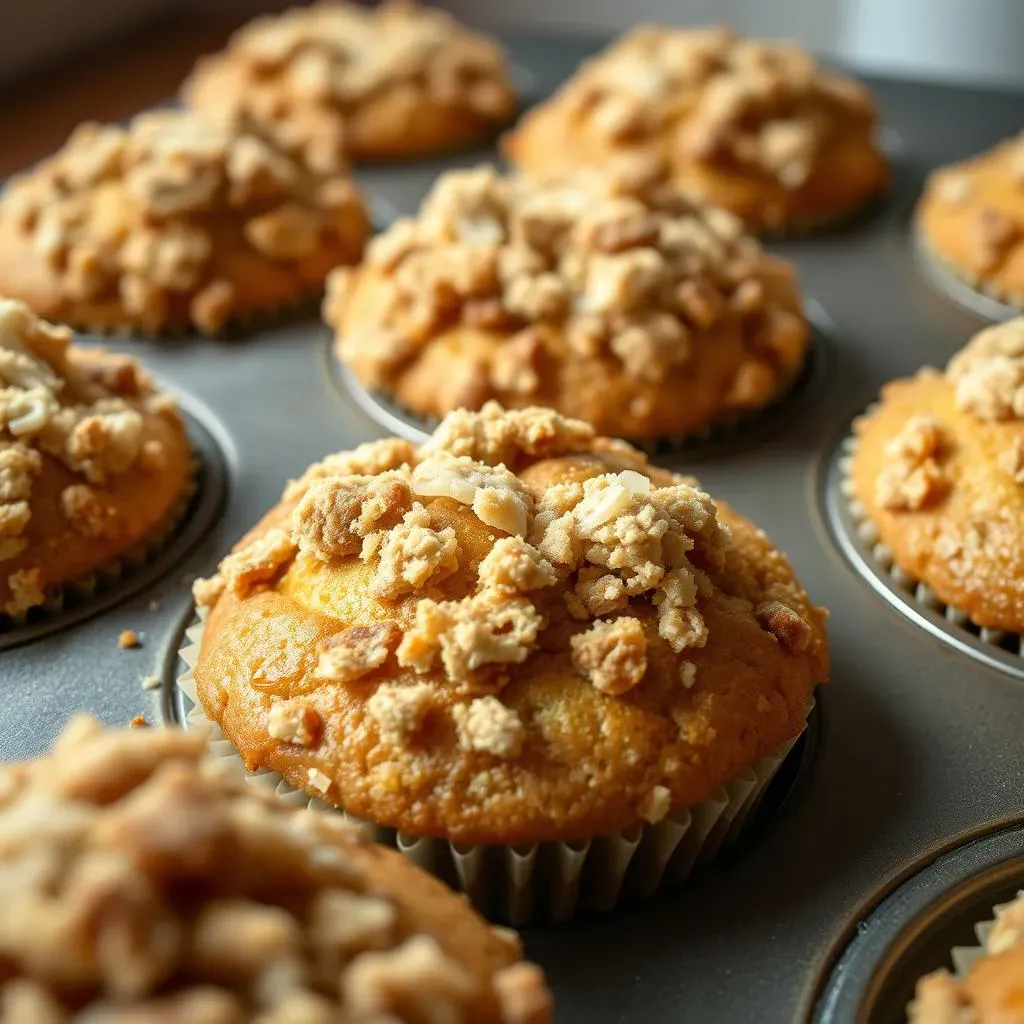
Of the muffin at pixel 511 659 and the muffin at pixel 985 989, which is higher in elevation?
the muffin at pixel 511 659

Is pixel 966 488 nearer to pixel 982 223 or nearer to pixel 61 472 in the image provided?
pixel 982 223

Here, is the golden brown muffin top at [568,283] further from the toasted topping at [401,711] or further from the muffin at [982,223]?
the toasted topping at [401,711]

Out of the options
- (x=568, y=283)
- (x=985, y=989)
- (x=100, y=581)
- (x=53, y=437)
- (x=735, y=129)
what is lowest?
(x=100, y=581)

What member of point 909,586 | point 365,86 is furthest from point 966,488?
point 365,86

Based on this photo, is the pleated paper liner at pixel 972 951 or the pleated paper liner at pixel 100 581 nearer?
the pleated paper liner at pixel 972 951

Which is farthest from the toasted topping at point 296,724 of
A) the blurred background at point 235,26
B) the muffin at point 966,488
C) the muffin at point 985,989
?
the blurred background at point 235,26

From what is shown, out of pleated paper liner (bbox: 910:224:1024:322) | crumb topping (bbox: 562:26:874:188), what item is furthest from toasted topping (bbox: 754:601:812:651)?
crumb topping (bbox: 562:26:874:188)

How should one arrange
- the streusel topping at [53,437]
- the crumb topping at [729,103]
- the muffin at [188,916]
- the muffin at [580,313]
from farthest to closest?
the crumb topping at [729,103] < the muffin at [580,313] < the streusel topping at [53,437] < the muffin at [188,916]
